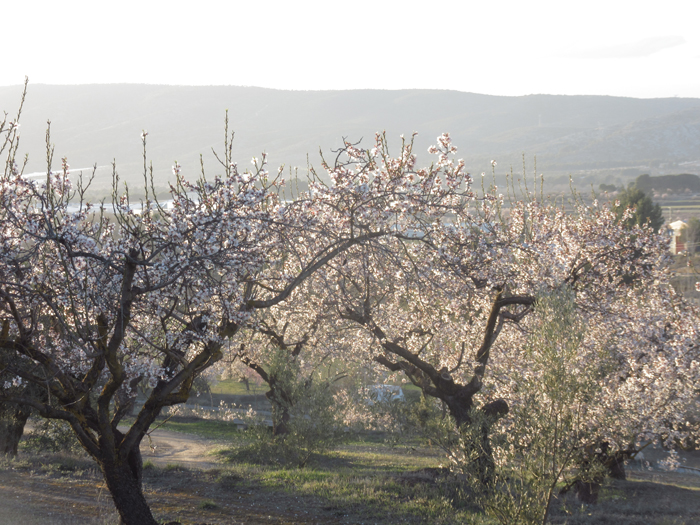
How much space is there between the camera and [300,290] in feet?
52.9

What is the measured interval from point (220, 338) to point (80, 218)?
11.3 feet

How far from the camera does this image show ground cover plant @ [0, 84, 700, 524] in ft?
31.2

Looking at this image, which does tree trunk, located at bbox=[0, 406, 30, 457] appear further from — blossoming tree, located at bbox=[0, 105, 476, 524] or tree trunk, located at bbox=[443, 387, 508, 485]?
tree trunk, located at bbox=[443, 387, 508, 485]

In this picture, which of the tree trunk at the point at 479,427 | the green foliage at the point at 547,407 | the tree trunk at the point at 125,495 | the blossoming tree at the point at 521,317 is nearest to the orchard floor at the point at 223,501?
the tree trunk at the point at 125,495

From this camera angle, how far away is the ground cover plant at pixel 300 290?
9516 mm

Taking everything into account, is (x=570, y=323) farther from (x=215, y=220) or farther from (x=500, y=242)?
(x=215, y=220)

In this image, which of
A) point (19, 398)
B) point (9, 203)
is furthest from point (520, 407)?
point (9, 203)

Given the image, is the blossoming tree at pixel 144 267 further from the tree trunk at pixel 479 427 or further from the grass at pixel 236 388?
the grass at pixel 236 388

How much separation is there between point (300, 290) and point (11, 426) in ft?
42.4

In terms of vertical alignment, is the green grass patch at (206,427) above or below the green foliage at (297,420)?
below

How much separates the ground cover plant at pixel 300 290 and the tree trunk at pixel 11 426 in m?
0.13

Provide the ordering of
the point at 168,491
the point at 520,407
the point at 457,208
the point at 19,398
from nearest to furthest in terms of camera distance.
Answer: the point at 19,398 < the point at 520,407 < the point at 457,208 < the point at 168,491

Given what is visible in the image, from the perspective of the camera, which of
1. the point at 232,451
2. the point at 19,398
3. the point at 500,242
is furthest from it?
the point at 232,451

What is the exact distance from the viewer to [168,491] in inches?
637
